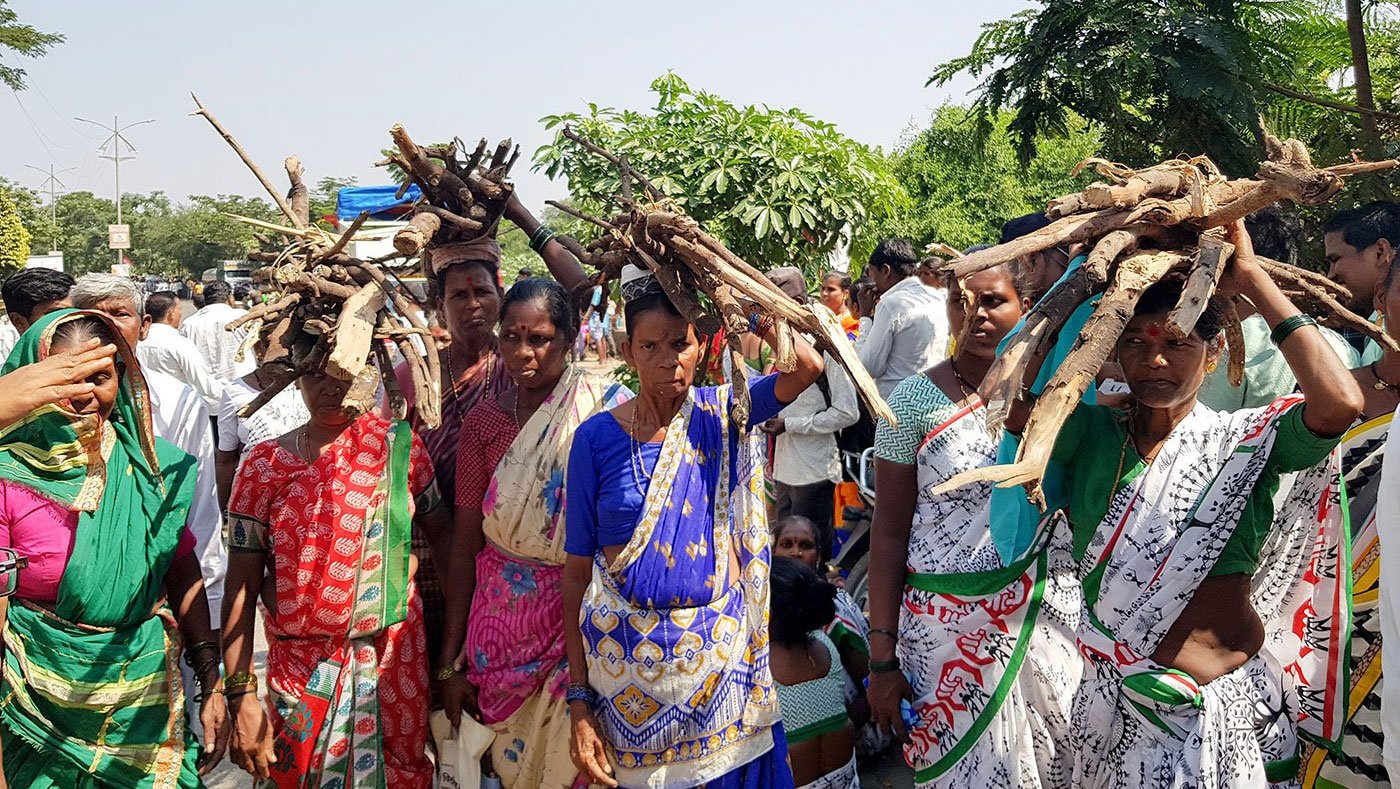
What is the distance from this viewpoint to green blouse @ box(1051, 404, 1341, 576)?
8.05ft

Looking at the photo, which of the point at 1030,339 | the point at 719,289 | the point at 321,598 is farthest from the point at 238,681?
the point at 1030,339

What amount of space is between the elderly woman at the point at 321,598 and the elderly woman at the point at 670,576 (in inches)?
26.1

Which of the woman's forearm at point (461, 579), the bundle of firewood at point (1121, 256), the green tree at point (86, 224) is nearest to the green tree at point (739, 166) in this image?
the woman's forearm at point (461, 579)

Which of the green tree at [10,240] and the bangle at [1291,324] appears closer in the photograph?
the bangle at [1291,324]

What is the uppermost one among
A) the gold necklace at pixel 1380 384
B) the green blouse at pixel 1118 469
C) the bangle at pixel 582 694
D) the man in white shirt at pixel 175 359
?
the gold necklace at pixel 1380 384

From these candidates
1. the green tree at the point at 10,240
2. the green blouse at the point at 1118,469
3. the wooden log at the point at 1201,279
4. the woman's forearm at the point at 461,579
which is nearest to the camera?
the wooden log at the point at 1201,279

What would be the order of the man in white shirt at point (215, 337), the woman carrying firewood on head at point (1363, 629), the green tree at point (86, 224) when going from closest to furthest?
the woman carrying firewood on head at point (1363, 629) → the man in white shirt at point (215, 337) → the green tree at point (86, 224)

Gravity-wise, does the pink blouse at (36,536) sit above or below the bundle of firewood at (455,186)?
below

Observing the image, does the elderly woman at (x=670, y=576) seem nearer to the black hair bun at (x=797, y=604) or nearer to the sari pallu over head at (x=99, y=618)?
the black hair bun at (x=797, y=604)

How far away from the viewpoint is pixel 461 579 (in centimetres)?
353

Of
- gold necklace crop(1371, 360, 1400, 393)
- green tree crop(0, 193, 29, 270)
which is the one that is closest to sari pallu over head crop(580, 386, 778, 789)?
gold necklace crop(1371, 360, 1400, 393)

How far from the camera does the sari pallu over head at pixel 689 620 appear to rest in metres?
2.88

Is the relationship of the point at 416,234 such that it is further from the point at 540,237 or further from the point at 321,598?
the point at 321,598

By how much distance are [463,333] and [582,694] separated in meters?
1.43
